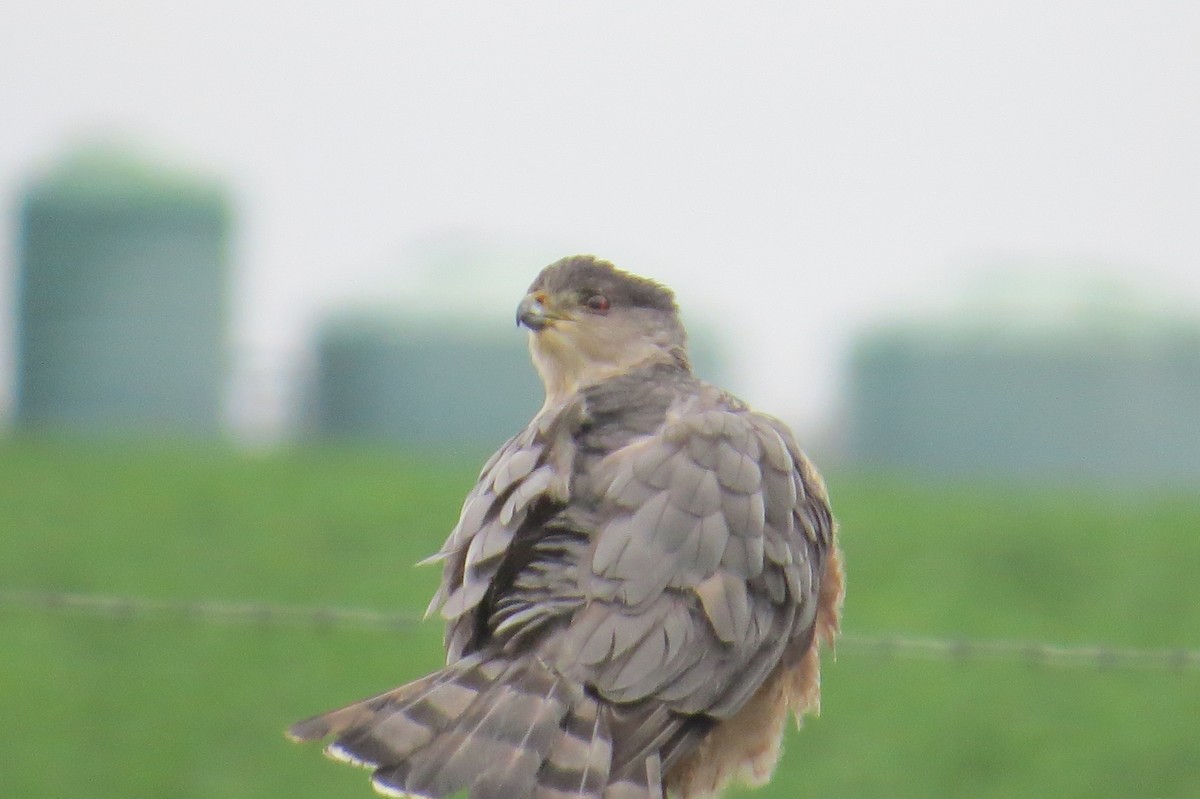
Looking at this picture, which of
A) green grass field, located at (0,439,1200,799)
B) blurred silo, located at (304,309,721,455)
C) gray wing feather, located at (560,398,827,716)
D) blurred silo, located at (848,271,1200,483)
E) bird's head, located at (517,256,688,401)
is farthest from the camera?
blurred silo, located at (304,309,721,455)

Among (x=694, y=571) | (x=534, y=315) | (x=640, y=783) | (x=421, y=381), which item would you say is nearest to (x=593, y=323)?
(x=534, y=315)

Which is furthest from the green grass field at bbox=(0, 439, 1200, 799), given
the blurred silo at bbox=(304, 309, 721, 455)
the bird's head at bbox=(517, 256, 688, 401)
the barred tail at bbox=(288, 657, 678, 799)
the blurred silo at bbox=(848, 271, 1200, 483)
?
the blurred silo at bbox=(304, 309, 721, 455)

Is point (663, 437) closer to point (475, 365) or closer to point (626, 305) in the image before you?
point (626, 305)

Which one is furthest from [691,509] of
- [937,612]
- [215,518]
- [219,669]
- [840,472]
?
[840,472]

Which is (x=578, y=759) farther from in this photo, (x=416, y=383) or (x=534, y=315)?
(x=416, y=383)

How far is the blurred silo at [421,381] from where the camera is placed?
25.4 meters

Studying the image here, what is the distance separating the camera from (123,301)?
25.4 metres

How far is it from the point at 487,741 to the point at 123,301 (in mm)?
23222

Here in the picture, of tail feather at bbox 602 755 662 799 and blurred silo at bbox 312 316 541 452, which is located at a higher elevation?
tail feather at bbox 602 755 662 799

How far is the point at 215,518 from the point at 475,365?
34.9 ft

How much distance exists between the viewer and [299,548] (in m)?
14.4

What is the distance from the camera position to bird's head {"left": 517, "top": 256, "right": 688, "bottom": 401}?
4777 mm

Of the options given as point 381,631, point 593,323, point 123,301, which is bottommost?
point 381,631

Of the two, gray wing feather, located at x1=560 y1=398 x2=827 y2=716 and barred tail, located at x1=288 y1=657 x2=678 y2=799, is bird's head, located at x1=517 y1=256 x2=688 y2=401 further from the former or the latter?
barred tail, located at x1=288 y1=657 x2=678 y2=799
